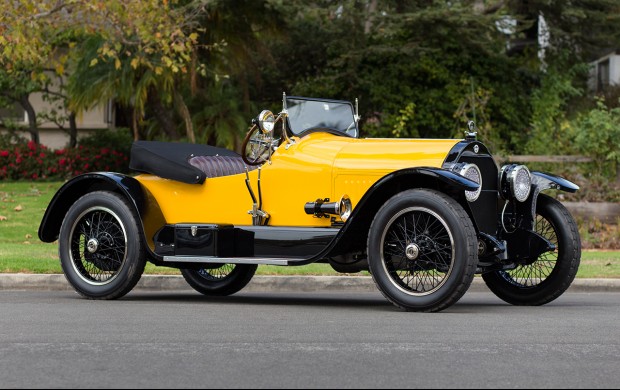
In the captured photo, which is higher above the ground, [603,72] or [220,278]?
[603,72]

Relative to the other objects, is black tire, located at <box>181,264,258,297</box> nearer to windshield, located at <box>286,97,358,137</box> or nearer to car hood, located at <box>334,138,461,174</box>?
windshield, located at <box>286,97,358,137</box>

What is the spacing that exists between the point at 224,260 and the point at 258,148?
1031mm

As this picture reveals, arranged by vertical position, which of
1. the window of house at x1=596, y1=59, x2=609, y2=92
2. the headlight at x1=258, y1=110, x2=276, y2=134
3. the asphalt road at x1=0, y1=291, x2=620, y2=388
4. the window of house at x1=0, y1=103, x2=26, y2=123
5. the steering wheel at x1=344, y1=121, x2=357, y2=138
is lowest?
the asphalt road at x1=0, y1=291, x2=620, y2=388

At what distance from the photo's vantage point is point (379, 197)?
9875 mm

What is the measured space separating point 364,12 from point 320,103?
13.4 meters

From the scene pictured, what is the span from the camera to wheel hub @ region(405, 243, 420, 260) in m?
9.41

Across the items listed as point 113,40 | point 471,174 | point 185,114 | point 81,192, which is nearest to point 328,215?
point 471,174

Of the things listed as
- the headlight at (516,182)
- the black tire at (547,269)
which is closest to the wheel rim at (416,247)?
the headlight at (516,182)

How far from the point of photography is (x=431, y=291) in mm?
9430

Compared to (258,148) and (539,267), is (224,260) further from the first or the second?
(539,267)

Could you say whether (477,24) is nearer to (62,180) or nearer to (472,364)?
(62,180)

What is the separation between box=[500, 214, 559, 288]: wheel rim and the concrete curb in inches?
73.9

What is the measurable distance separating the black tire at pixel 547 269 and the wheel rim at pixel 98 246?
334cm

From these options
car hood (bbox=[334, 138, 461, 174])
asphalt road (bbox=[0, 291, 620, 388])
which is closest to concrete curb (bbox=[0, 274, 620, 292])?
asphalt road (bbox=[0, 291, 620, 388])
